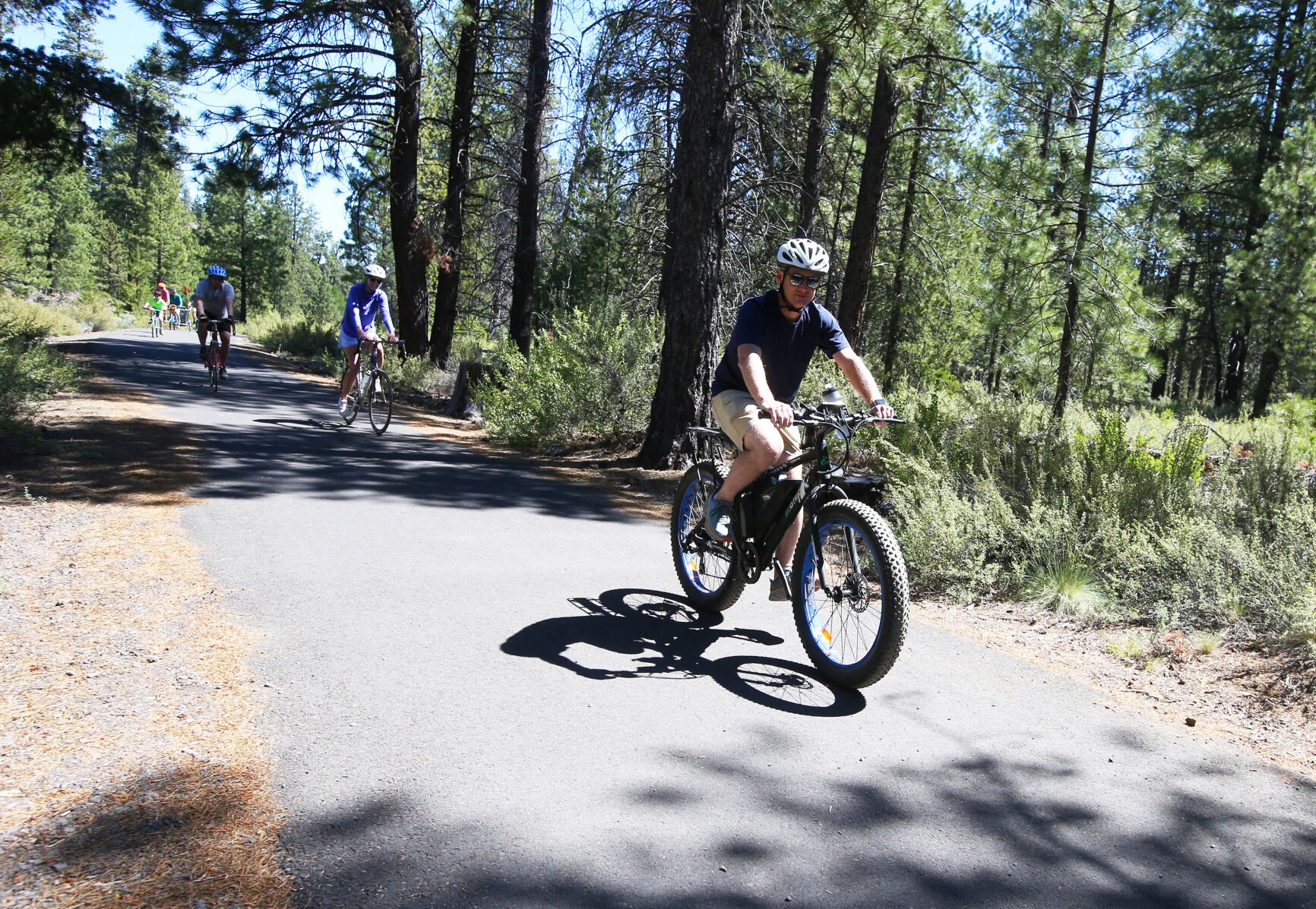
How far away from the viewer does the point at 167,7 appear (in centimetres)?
1423

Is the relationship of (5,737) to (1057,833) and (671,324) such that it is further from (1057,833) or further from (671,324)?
(671,324)

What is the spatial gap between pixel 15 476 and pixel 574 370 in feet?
22.4

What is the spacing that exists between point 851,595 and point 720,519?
1.13 metres

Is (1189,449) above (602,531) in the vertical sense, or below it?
above

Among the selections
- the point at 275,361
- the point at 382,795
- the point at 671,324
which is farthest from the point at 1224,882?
the point at 275,361

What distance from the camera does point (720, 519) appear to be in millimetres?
5414

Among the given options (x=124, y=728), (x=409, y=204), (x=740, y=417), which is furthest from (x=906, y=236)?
(x=124, y=728)

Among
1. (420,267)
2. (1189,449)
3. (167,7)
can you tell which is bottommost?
(1189,449)

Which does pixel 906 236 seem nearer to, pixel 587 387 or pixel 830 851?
pixel 587 387

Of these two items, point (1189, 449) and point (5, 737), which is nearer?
point (5, 737)

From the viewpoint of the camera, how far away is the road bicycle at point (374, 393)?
13328mm

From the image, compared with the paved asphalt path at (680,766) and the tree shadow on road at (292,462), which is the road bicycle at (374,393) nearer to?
the tree shadow on road at (292,462)

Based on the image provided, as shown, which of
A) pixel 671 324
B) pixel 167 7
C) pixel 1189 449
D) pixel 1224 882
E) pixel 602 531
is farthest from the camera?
pixel 167 7

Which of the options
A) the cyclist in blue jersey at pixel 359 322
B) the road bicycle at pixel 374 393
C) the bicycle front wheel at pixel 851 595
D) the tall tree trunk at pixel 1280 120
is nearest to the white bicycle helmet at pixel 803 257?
the bicycle front wheel at pixel 851 595
